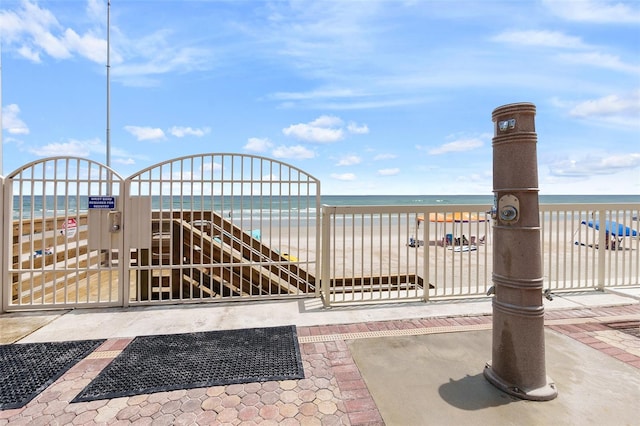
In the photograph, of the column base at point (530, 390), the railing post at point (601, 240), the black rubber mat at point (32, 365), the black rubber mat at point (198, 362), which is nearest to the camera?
the column base at point (530, 390)

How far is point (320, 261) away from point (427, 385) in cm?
245

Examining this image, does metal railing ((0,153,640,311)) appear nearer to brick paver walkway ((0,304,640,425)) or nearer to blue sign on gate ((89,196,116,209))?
blue sign on gate ((89,196,116,209))

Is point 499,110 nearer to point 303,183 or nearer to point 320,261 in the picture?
point 303,183

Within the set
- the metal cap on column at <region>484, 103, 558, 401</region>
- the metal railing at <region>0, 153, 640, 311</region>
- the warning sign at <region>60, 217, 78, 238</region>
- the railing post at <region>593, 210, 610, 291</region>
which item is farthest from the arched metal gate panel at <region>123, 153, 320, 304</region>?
the railing post at <region>593, 210, 610, 291</region>

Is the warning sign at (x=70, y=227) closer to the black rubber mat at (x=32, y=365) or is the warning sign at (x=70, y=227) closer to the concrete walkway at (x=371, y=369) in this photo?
the concrete walkway at (x=371, y=369)

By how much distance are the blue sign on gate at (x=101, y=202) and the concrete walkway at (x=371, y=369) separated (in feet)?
4.29

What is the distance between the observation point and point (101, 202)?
3990 millimetres

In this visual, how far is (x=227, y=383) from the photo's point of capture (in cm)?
238

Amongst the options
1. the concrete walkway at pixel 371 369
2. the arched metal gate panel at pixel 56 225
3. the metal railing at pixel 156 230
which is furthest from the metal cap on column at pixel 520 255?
A: the arched metal gate panel at pixel 56 225

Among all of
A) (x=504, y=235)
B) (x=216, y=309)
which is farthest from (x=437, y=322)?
(x=216, y=309)

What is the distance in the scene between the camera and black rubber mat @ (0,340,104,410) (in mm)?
2252

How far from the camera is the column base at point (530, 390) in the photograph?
215cm

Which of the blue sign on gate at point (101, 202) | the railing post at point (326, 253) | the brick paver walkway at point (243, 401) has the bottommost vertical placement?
the brick paver walkway at point (243, 401)

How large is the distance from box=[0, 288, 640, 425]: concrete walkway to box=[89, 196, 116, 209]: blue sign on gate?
1309mm
